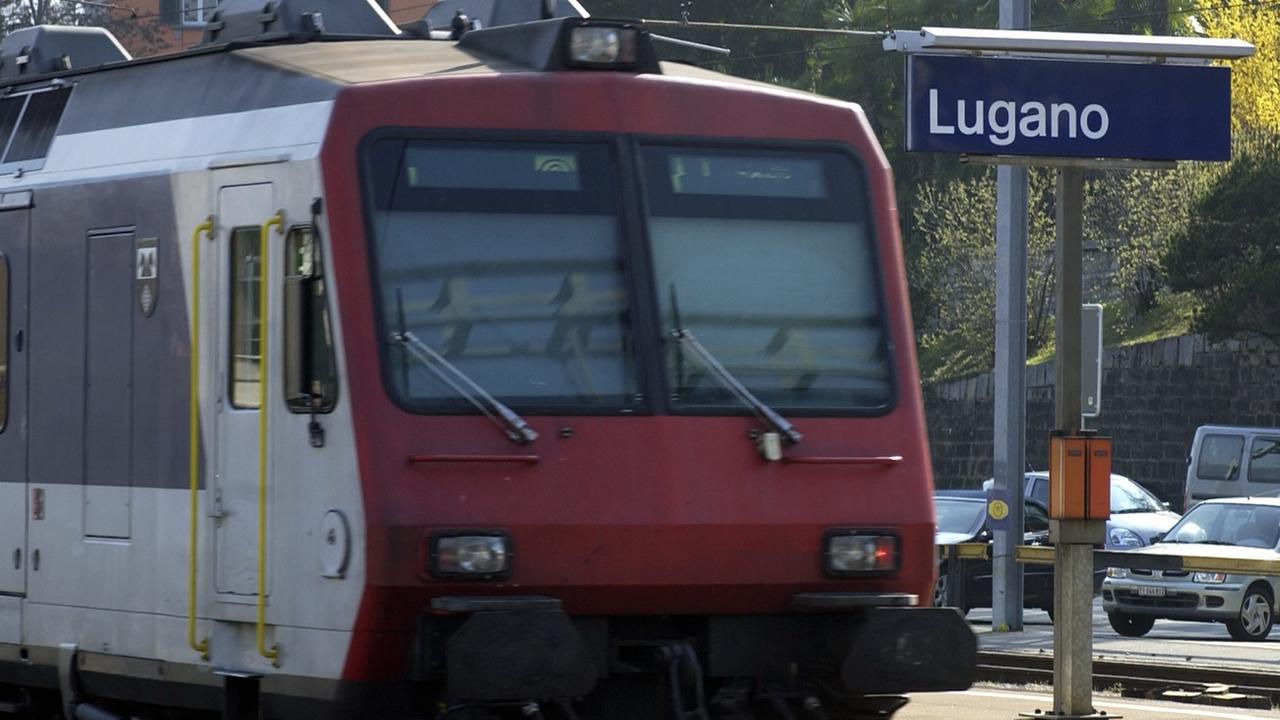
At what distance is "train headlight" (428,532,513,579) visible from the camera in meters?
8.05

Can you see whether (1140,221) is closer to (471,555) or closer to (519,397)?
(519,397)

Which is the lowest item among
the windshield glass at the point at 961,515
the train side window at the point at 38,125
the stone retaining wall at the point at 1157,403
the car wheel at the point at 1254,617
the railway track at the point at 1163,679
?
the stone retaining wall at the point at 1157,403

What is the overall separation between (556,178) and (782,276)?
2.96ft

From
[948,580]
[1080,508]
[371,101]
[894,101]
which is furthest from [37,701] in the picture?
[894,101]

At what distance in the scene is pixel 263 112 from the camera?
29.3ft

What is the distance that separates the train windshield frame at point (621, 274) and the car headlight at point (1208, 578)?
1465 cm

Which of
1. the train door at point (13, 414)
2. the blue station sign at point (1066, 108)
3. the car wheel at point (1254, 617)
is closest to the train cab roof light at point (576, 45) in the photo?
the train door at point (13, 414)

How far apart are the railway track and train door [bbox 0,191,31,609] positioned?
7195 mm

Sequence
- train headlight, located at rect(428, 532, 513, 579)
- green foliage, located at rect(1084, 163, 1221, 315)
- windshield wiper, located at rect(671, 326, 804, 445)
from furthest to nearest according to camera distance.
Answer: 1. green foliage, located at rect(1084, 163, 1221, 315)
2. windshield wiper, located at rect(671, 326, 804, 445)
3. train headlight, located at rect(428, 532, 513, 579)

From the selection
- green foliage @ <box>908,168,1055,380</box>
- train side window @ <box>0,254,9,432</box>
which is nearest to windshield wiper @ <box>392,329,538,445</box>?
train side window @ <box>0,254,9,432</box>

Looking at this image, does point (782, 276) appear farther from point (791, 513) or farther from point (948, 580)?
point (948, 580)

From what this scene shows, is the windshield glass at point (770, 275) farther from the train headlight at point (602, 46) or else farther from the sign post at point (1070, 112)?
the sign post at point (1070, 112)

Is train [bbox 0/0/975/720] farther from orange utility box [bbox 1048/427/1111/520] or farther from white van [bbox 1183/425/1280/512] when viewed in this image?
white van [bbox 1183/425/1280/512]

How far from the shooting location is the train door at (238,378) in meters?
8.80
